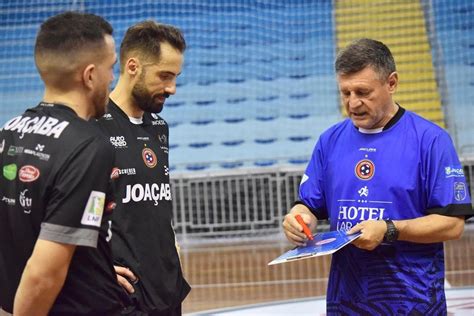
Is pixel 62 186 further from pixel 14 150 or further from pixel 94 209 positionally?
pixel 14 150

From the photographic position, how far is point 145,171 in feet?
11.1

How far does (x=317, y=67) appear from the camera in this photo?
12.7m

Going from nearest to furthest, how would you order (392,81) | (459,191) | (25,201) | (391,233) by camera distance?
(25,201), (391,233), (459,191), (392,81)

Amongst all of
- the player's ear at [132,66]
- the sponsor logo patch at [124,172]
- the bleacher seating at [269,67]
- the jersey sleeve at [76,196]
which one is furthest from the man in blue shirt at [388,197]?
→ the bleacher seating at [269,67]

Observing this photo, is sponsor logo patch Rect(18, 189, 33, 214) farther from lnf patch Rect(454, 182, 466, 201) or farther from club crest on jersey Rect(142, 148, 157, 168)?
lnf patch Rect(454, 182, 466, 201)

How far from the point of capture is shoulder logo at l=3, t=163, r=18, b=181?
248 cm

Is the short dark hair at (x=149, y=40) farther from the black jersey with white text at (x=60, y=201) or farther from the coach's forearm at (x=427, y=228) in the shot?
the coach's forearm at (x=427, y=228)

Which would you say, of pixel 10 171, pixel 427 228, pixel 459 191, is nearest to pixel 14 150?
pixel 10 171

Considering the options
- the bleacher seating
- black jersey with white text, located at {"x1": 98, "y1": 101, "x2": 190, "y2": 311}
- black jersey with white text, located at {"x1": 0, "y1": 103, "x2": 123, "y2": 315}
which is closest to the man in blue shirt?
black jersey with white text, located at {"x1": 98, "y1": 101, "x2": 190, "y2": 311}

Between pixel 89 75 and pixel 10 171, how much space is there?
1.13ft

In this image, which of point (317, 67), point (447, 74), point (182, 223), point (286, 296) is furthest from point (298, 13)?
point (286, 296)

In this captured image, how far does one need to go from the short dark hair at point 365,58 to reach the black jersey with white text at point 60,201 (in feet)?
3.70

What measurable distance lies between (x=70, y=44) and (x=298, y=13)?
10789 mm

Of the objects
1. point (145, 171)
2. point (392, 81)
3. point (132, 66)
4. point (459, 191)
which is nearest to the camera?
point (459, 191)
